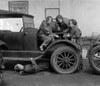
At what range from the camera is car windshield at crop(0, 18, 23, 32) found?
7.12 metres

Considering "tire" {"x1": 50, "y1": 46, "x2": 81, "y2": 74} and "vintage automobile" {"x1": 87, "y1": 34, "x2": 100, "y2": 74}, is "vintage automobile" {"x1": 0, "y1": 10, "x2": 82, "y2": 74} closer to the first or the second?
"tire" {"x1": 50, "y1": 46, "x2": 81, "y2": 74}

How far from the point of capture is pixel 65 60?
6.71 meters

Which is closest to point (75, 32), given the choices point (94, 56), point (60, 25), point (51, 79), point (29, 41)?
point (60, 25)

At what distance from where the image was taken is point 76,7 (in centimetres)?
1141

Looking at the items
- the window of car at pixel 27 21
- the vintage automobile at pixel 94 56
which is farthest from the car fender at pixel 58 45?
the window of car at pixel 27 21

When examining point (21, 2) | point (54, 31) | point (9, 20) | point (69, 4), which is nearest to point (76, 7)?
point (69, 4)

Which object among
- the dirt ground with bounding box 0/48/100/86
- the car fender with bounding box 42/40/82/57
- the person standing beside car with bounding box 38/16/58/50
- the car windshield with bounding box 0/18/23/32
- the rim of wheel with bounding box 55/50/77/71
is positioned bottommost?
the dirt ground with bounding box 0/48/100/86

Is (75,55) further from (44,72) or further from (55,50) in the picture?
(44,72)

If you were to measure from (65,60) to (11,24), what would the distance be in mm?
1924

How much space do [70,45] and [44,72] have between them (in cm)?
107

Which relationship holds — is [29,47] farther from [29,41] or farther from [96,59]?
[96,59]

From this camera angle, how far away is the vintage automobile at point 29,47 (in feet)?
22.0

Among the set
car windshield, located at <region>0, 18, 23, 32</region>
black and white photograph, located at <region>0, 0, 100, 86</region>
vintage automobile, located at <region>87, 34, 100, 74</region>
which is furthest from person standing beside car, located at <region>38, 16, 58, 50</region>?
vintage automobile, located at <region>87, 34, 100, 74</region>

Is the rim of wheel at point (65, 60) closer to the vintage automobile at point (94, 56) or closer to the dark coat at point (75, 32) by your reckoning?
the vintage automobile at point (94, 56)
